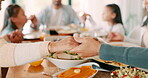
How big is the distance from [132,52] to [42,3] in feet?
13.1

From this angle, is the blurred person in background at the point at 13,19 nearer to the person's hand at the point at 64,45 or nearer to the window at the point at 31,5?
A: the person's hand at the point at 64,45

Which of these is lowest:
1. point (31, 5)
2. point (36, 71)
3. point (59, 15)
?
point (36, 71)

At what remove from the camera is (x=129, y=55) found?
888 mm

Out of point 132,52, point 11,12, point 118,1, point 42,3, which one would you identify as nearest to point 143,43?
point 132,52

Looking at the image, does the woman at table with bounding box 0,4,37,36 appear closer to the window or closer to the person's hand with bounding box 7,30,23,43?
the person's hand with bounding box 7,30,23,43

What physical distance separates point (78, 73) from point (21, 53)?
0.94 ft

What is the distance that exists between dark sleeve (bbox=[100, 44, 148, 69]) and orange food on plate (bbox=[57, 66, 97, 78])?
0.36 ft

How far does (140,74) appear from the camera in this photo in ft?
2.81

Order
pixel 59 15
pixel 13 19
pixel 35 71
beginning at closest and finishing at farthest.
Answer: pixel 35 71 < pixel 13 19 < pixel 59 15

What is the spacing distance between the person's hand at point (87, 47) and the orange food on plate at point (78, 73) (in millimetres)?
74

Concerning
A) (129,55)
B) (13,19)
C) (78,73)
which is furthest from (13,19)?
(129,55)

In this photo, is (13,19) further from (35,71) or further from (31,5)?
(31,5)

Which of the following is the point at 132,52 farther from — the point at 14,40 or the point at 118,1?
the point at 118,1

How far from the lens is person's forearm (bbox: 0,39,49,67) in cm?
99
